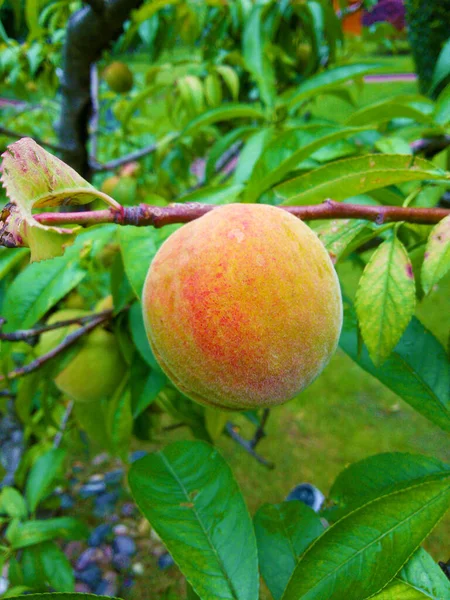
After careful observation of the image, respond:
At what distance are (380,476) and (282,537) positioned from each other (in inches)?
6.2

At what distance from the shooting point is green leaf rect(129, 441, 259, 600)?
57cm

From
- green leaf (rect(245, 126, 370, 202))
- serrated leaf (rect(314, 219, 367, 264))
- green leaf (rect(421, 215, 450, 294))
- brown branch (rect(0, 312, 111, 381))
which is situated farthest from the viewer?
brown branch (rect(0, 312, 111, 381))

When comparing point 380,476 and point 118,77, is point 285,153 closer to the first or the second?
point 380,476

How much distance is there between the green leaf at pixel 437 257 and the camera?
559mm

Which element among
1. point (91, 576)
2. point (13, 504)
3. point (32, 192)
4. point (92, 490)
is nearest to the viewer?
point (32, 192)

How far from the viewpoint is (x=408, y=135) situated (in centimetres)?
135

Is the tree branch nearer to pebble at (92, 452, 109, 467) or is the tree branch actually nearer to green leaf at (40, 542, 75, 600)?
green leaf at (40, 542, 75, 600)

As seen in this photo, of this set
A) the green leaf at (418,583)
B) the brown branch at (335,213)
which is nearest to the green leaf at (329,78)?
the brown branch at (335,213)

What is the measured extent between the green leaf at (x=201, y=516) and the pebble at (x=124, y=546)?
1.69 m

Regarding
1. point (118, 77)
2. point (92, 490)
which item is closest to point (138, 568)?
point (92, 490)

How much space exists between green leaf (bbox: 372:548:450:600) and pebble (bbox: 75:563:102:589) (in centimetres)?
184

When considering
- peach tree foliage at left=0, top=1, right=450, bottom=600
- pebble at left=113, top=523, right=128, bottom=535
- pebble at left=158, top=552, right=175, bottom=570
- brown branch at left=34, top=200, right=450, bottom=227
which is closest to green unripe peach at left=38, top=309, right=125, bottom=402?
peach tree foliage at left=0, top=1, right=450, bottom=600

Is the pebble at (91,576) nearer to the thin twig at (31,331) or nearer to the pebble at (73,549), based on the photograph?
the pebble at (73,549)

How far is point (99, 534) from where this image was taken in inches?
85.6
